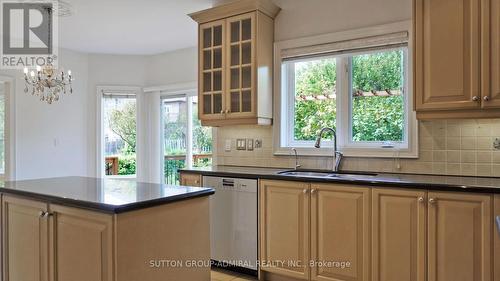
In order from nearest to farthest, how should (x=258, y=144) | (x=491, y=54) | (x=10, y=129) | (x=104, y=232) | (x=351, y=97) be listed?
(x=104, y=232)
(x=491, y=54)
(x=351, y=97)
(x=258, y=144)
(x=10, y=129)

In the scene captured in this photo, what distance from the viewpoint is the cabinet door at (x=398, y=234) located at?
7.83ft

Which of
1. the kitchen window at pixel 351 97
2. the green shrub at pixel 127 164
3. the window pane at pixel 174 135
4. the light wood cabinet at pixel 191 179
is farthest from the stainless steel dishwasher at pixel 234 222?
the green shrub at pixel 127 164

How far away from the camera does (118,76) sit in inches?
231

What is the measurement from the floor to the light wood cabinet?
0.81 m

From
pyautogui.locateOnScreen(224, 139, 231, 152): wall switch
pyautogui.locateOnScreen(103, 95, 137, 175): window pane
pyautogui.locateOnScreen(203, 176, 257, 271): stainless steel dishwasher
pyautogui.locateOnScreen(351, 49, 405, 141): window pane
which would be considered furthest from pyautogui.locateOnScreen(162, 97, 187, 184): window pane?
pyautogui.locateOnScreen(351, 49, 405, 141): window pane

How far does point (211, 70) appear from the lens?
12.2ft

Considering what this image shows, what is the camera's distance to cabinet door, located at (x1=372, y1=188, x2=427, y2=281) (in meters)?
2.39

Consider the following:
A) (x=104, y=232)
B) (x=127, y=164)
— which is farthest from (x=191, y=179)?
(x=127, y=164)

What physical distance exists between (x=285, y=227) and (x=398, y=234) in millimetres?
856

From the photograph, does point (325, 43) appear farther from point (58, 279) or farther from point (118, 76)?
point (118, 76)

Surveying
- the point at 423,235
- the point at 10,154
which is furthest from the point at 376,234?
the point at 10,154

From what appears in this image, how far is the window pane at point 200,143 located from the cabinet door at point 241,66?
1909mm

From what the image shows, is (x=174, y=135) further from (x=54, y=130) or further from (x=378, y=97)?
(x=378, y=97)

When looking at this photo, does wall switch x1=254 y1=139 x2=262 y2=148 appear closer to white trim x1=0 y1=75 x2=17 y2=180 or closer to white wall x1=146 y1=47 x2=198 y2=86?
white wall x1=146 y1=47 x2=198 y2=86
